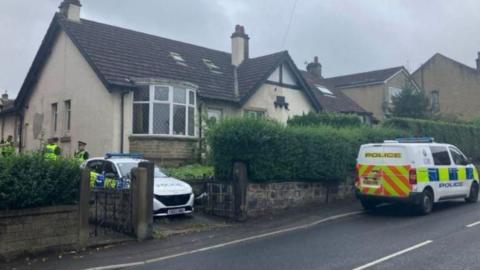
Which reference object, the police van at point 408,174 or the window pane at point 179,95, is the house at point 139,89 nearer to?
the window pane at point 179,95

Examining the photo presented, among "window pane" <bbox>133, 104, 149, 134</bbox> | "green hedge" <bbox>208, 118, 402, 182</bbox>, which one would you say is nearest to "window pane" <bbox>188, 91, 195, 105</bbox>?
"window pane" <bbox>133, 104, 149, 134</bbox>

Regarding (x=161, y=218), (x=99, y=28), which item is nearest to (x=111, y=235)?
(x=161, y=218)

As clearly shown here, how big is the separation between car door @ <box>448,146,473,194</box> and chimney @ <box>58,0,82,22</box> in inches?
662

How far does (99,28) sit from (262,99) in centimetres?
864

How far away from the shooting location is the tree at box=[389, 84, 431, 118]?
119ft

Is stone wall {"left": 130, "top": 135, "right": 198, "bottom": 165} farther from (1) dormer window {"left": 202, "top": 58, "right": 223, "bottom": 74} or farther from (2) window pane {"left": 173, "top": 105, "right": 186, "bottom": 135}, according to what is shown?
(1) dormer window {"left": 202, "top": 58, "right": 223, "bottom": 74}

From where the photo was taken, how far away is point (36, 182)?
863cm

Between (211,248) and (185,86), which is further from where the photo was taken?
(185,86)

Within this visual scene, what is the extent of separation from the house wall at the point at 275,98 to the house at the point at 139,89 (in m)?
0.05

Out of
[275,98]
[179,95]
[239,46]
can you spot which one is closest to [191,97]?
[179,95]

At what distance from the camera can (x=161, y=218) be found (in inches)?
461

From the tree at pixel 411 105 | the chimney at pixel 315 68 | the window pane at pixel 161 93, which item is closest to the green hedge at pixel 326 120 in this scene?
the window pane at pixel 161 93

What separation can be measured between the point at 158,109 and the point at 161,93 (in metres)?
0.65

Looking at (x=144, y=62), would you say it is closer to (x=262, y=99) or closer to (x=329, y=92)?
(x=262, y=99)
